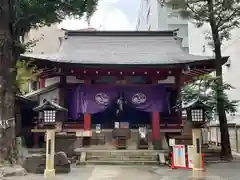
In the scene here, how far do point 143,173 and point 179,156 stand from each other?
1691 millimetres

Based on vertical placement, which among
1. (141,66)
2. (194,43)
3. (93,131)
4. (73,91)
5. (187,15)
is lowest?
(93,131)

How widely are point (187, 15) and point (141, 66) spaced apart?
311cm

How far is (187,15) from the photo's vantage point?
1312 centimetres

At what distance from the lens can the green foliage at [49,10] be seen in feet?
38.0

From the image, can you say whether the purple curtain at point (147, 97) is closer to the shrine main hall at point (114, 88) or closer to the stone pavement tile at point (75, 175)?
the shrine main hall at point (114, 88)

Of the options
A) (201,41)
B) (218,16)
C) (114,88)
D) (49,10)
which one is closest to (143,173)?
(114,88)

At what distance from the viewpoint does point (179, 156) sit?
11.1 meters

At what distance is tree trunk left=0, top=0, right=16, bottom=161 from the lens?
7.99 m

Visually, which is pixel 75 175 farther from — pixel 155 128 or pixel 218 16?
pixel 218 16

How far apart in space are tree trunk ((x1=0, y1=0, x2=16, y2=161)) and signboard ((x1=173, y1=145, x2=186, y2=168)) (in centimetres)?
580

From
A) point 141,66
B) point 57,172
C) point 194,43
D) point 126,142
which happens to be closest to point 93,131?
point 126,142

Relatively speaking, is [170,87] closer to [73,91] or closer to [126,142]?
[126,142]

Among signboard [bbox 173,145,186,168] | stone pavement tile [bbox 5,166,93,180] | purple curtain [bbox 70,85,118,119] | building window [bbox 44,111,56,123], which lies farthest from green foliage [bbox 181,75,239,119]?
building window [bbox 44,111,56,123]

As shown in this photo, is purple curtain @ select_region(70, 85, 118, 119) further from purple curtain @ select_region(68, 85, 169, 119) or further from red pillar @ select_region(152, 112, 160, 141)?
red pillar @ select_region(152, 112, 160, 141)
